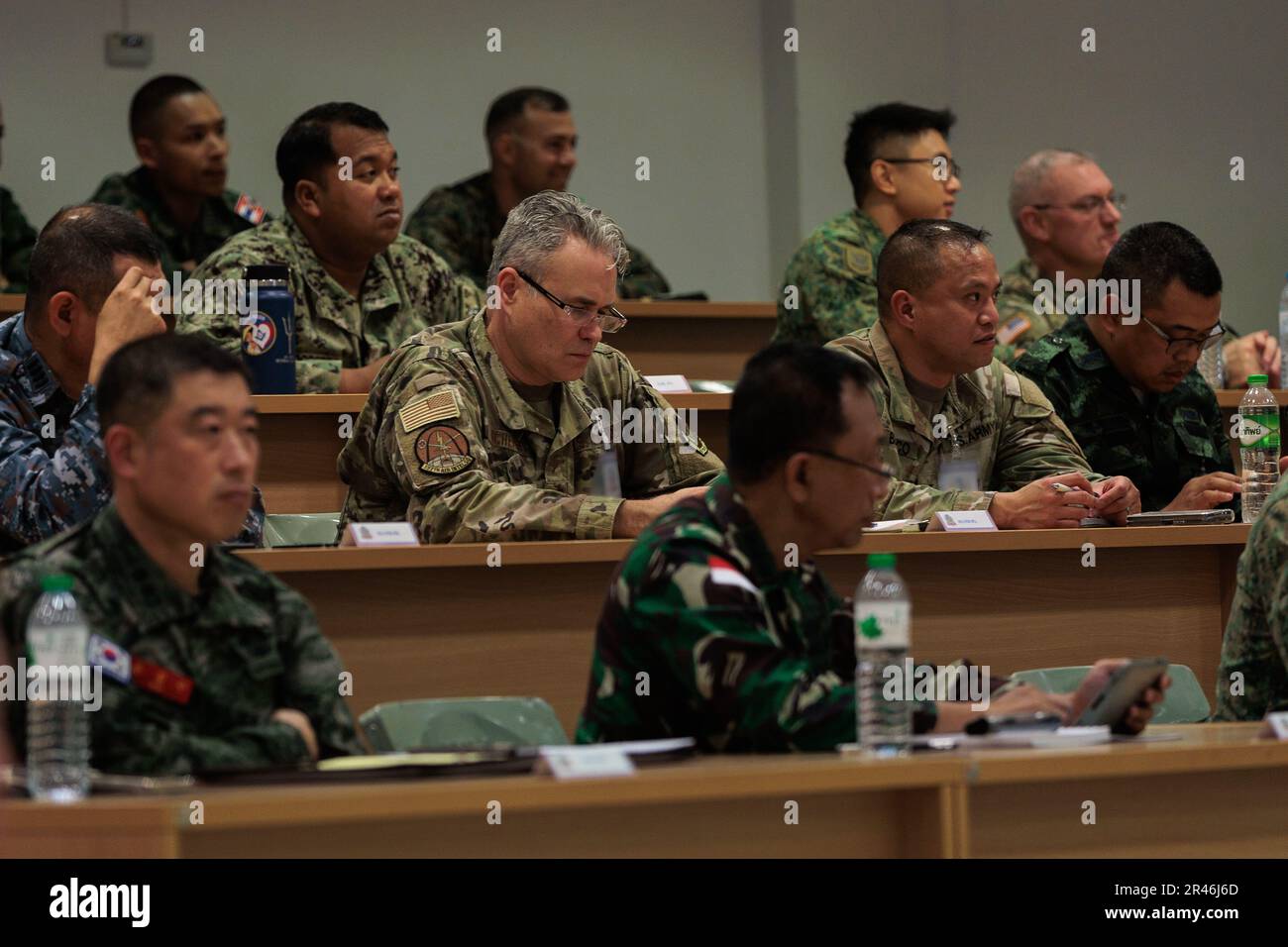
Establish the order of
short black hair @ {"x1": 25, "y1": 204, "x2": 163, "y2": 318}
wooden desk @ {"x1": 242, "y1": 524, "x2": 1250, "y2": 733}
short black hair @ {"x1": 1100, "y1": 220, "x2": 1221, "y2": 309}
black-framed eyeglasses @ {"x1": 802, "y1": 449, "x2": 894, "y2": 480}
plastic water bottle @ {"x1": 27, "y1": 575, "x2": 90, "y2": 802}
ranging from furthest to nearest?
short black hair @ {"x1": 1100, "y1": 220, "x2": 1221, "y2": 309} < short black hair @ {"x1": 25, "y1": 204, "x2": 163, "y2": 318} < wooden desk @ {"x1": 242, "y1": 524, "x2": 1250, "y2": 733} < black-framed eyeglasses @ {"x1": 802, "y1": 449, "x2": 894, "y2": 480} < plastic water bottle @ {"x1": 27, "y1": 575, "x2": 90, "y2": 802}

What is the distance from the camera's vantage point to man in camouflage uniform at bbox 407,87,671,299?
19.6 feet

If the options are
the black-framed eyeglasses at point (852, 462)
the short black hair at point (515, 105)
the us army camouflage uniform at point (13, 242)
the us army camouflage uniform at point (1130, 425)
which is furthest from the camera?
the short black hair at point (515, 105)

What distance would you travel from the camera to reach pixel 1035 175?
18.7 ft

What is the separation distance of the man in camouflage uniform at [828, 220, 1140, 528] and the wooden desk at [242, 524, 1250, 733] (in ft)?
1.66

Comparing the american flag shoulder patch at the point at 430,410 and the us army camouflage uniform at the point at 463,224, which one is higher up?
the us army camouflage uniform at the point at 463,224

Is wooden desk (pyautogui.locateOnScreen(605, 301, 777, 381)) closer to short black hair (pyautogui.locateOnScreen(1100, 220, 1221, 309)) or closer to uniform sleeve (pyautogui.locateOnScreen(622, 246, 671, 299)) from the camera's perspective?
uniform sleeve (pyautogui.locateOnScreen(622, 246, 671, 299))

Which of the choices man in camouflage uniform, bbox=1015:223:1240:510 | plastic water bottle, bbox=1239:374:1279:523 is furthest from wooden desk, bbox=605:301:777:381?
plastic water bottle, bbox=1239:374:1279:523

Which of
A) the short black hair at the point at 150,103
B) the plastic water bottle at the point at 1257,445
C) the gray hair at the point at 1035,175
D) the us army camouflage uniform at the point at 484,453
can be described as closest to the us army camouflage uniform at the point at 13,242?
the short black hair at the point at 150,103

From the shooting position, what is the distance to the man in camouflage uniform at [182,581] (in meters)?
1.94

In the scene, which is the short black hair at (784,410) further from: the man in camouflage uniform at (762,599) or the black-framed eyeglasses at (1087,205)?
the black-framed eyeglasses at (1087,205)

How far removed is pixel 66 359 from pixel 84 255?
19 cm

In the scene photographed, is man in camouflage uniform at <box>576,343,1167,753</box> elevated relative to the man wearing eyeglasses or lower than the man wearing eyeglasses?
lower

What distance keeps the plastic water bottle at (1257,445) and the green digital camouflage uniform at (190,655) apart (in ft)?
7.08
